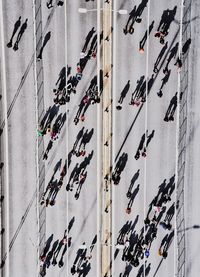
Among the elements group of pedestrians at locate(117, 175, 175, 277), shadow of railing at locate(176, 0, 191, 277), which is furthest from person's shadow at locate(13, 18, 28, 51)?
group of pedestrians at locate(117, 175, 175, 277)

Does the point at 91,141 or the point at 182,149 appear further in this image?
the point at 91,141

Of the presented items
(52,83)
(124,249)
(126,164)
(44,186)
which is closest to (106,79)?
(52,83)

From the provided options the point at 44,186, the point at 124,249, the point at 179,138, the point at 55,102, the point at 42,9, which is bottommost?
the point at 124,249

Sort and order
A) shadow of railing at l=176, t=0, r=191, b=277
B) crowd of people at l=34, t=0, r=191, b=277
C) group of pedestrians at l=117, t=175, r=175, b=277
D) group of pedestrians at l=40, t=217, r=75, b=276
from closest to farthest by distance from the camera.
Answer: shadow of railing at l=176, t=0, r=191, b=277 → crowd of people at l=34, t=0, r=191, b=277 → group of pedestrians at l=117, t=175, r=175, b=277 → group of pedestrians at l=40, t=217, r=75, b=276

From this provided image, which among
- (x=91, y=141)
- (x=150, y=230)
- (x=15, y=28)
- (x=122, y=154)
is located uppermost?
(x=15, y=28)

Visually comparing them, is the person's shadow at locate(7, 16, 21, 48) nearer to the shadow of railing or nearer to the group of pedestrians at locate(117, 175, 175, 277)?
A: the shadow of railing

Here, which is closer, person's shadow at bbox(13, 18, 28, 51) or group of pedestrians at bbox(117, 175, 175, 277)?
person's shadow at bbox(13, 18, 28, 51)

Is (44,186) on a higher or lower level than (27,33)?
lower

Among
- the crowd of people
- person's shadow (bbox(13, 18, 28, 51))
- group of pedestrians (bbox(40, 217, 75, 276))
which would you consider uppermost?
person's shadow (bbox(13, 18, 28, 51))

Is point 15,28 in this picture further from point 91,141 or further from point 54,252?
point 54,252

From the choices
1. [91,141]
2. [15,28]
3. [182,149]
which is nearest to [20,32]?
[15,28]

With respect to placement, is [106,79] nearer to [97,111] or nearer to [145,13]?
[97,111]
